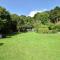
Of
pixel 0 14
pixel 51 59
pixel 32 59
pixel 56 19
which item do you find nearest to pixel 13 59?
pixel 32 59

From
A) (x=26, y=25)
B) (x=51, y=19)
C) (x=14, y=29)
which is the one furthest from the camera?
(x=51, y=19)

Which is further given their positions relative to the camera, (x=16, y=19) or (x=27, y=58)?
(x=16, y=19)

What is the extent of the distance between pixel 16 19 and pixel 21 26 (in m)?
4.05

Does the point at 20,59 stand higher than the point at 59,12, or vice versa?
the point at 59,12

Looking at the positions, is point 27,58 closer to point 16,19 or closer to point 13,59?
point 13,59

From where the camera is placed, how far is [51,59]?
13.3m

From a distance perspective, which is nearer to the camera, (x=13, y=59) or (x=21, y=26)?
(x=13, y=59)

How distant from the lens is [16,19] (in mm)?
70062

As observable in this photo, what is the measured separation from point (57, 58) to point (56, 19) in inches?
2716

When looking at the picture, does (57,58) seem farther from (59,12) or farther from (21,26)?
(59,12)

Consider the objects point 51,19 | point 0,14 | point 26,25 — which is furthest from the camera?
point 51,19

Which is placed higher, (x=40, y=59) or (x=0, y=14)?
(x=0, y=14)

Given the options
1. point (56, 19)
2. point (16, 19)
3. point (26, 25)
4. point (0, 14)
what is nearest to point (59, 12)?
point (56, 19)

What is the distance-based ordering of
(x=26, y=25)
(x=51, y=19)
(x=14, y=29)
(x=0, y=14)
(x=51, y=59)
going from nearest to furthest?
(x=51, y=59)
(x=0, y=14)
(x=14, y=29)
(x=26, y=25)
(x=51, y=19)
